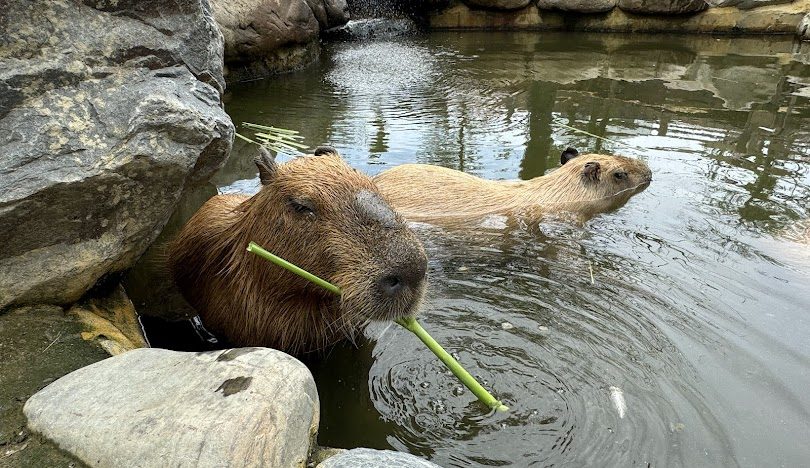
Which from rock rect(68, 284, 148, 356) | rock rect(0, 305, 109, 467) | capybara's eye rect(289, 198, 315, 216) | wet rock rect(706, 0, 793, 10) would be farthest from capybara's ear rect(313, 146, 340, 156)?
wet rock rect(706, 0, 793, 10)

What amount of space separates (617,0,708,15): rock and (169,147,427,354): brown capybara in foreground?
11.8 meters

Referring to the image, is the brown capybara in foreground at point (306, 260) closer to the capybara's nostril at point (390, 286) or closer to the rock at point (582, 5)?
the capybara's nostril at point (390, 286)

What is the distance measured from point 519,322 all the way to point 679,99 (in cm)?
571

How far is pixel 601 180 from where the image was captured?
5059mm

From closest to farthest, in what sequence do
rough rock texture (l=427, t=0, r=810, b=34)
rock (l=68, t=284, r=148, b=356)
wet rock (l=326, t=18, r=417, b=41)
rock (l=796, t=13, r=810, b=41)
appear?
rock (l=68, t=284, r=148, b=356) < rock (l=796, t=13, r=810, b=41) < rough rock texture (l=427, t=0, r=810, b=34) < wet rock (l=326, t=18, r=417, b=41)

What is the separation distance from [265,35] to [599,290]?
686 centimetres

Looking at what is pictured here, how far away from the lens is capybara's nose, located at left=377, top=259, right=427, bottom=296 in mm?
2135

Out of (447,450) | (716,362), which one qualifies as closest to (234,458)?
(447,450)

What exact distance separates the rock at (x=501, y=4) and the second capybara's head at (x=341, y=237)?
11.7 metres

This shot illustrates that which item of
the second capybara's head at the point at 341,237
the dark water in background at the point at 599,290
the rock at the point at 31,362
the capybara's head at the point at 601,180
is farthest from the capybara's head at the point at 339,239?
the capybara's head at the point at 601,180

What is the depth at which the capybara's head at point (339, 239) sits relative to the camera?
2154 millimetres

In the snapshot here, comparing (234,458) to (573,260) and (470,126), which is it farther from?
(470,126)

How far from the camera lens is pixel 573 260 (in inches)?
151

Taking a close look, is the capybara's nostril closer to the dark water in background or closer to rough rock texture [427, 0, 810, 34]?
the dark water in background
